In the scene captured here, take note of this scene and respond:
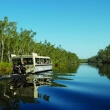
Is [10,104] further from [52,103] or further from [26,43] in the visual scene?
[26,43]

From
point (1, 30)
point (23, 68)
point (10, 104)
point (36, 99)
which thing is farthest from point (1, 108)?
point (1, 30)

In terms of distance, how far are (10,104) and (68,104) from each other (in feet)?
10.9

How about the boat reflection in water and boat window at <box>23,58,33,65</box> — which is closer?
the boat reflection in water

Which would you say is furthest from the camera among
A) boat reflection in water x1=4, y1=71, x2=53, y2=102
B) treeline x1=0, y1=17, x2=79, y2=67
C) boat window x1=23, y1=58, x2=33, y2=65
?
treeline x1=0, y1=17, x2=79, y2=67

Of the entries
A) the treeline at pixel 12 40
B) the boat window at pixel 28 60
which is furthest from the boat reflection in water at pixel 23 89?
the treeline at pixel 12 40

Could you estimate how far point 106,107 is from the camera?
534 inches

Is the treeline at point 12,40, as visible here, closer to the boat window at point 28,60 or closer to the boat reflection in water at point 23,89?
the boat window at point 28,60

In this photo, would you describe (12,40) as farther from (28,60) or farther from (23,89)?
(23,89)

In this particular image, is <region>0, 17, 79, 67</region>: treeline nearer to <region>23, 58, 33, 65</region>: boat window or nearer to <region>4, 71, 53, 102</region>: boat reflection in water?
<region>23, 58, 33, 65</region>: boat window

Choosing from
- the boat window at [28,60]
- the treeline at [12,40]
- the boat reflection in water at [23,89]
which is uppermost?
the treeline at [12,40]

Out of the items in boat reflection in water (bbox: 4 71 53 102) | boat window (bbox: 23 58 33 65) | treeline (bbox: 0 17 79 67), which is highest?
treeline (bbox: 0 17 79 67)

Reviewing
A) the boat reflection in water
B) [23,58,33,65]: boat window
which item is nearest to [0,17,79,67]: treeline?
[23,58,33,65]: boat window

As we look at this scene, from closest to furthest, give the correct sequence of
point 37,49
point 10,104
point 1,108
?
1. point 1,108
2. point 10,104
3. point 37,49

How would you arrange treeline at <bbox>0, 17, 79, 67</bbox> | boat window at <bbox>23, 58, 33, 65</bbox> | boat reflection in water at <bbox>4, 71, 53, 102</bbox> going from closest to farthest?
boat reflection in water at <bbox>4, 71, 53, 102</bbox>
boat window at <bbox>23, 58, 33, 65</bbox>
treeline at <bbox>0, 17, 79, 67</bbox>
